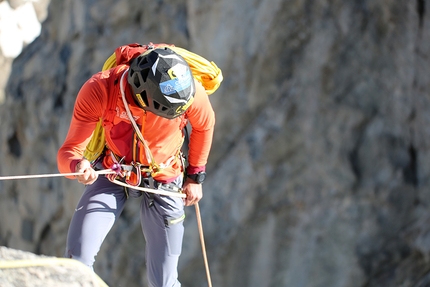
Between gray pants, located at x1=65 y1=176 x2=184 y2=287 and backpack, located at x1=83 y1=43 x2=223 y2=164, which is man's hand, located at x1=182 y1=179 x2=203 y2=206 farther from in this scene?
backpack, located at x1=83 y1=43 x2=223 y2=164

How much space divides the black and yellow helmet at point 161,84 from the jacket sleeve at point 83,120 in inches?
7.4

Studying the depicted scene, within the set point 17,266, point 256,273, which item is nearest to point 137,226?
point 256,273

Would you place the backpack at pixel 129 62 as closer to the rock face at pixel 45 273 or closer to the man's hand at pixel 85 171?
the man's hand at pixel 85 171

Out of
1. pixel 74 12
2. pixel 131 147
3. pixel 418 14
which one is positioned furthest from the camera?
pixel 74 12

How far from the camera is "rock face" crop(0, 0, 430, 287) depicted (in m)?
7.14

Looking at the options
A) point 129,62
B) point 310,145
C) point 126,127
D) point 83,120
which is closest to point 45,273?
point 83,120

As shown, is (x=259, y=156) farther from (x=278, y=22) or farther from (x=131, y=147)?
(x=131, y=147)

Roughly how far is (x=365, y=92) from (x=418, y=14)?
1195 millimetres

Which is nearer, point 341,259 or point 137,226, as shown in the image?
point 341,259

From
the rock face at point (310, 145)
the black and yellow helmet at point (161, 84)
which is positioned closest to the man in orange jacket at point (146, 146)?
the black and yellow helmet at point (161, 84)

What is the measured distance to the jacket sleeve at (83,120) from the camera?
9.21 ft

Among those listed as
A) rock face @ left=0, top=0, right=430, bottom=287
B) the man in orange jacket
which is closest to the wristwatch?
the man in orange jacket

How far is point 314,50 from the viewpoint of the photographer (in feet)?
23.9

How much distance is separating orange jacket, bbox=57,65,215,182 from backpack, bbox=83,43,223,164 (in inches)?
3.8
